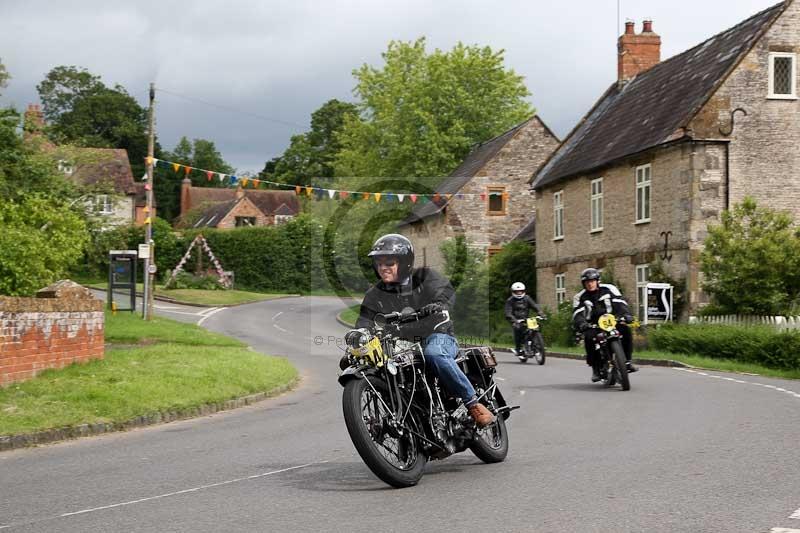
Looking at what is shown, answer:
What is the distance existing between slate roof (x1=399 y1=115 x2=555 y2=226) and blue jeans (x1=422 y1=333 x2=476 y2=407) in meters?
46.4

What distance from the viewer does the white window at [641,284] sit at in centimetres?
3266

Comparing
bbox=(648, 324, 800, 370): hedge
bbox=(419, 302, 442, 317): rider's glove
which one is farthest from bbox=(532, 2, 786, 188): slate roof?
bbox=(419, 302, 442, 317): rider's glove

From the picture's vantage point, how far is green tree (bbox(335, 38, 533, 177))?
207ft

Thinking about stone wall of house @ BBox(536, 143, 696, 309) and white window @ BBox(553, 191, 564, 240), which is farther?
white window @ BBox(553, 191, 564, 240)

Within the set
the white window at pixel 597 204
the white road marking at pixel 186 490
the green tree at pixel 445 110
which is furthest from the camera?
the green tree at pixel 445 110

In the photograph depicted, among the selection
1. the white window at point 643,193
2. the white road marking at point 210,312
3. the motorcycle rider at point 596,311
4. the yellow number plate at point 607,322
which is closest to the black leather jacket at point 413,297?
the yellow number plate at point 607,322

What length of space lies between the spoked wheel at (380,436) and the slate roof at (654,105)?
24555 mm

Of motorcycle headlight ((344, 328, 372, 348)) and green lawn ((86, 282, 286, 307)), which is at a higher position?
motorcycle headlight ((344, 328, 372, 348))

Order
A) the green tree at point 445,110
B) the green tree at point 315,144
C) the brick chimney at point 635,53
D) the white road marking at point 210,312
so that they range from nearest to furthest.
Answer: the brick chimney at point 635,53
the white road marking at point 210,312
the green tree at point 445,110
the green tree at point 315,144

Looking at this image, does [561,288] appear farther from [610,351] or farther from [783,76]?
[610,351]

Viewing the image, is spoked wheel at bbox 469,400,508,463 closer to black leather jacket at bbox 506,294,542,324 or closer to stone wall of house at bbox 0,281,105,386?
stone wall of house at bbox 0,281,105,386

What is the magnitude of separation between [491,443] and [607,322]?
26.3 ft

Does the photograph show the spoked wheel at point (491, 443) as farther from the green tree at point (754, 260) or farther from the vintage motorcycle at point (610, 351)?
the green tree at point (754, 260)

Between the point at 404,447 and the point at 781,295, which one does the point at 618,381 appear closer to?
the point at 404,447
